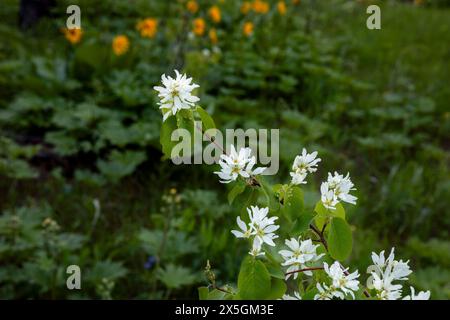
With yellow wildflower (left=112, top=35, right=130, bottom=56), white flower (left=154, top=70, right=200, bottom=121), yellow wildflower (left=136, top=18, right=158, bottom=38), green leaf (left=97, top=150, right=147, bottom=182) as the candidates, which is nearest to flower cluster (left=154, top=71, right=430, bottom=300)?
white flower (left=154, top=70, right=200, bottom=121)

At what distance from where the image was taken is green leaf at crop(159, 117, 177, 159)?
1.00 metres

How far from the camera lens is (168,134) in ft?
3.30

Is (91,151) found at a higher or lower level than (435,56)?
lower

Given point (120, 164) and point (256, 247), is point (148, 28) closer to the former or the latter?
point (120, 164)

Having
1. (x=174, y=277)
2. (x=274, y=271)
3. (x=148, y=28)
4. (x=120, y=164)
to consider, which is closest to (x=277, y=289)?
(x=274, y=271)

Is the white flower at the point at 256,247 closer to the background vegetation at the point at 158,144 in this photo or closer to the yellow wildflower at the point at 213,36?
the background vegetation at the point at 158,144

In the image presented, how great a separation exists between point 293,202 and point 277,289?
15 cm

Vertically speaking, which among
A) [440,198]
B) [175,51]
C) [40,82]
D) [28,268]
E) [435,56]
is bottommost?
[28,268]

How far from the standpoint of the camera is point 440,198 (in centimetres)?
298

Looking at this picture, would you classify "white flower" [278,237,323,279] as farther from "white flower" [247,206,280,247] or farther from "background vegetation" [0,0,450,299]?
"background vegetation" [0,0,450,299]

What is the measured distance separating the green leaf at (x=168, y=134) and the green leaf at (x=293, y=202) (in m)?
0.22
